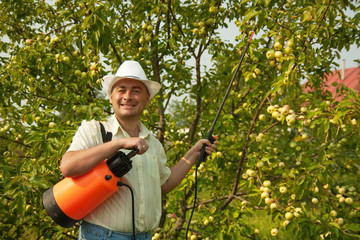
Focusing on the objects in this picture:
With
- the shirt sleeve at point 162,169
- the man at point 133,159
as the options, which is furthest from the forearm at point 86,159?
the shirt sleeve at point 162,169

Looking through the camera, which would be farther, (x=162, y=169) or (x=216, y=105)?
(x=216, y=105)

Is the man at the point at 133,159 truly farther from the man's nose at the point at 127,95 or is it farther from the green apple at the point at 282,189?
the green apple at the point at 282,189

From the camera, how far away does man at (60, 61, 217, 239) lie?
1.53 metres

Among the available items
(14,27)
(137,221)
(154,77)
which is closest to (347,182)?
(154,77)

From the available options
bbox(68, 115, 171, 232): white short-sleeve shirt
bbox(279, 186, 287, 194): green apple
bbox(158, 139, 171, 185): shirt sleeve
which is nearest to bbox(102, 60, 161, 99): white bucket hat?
bbox(68, 115, 171, 232): white short-sleeve shirt

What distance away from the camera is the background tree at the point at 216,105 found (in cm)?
258

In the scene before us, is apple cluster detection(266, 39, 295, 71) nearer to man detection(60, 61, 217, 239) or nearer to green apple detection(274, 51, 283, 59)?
green apple detection(274, 51, 283, 59)

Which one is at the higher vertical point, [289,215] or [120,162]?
[120,162]

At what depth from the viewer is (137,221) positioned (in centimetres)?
174

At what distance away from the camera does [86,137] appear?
1.69 metres

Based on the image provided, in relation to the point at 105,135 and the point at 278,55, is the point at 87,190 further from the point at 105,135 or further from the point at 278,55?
the point at 278,55

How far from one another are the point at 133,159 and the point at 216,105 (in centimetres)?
285

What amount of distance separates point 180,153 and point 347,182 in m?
2.00

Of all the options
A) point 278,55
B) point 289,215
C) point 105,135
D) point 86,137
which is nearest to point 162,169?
point 105,135
